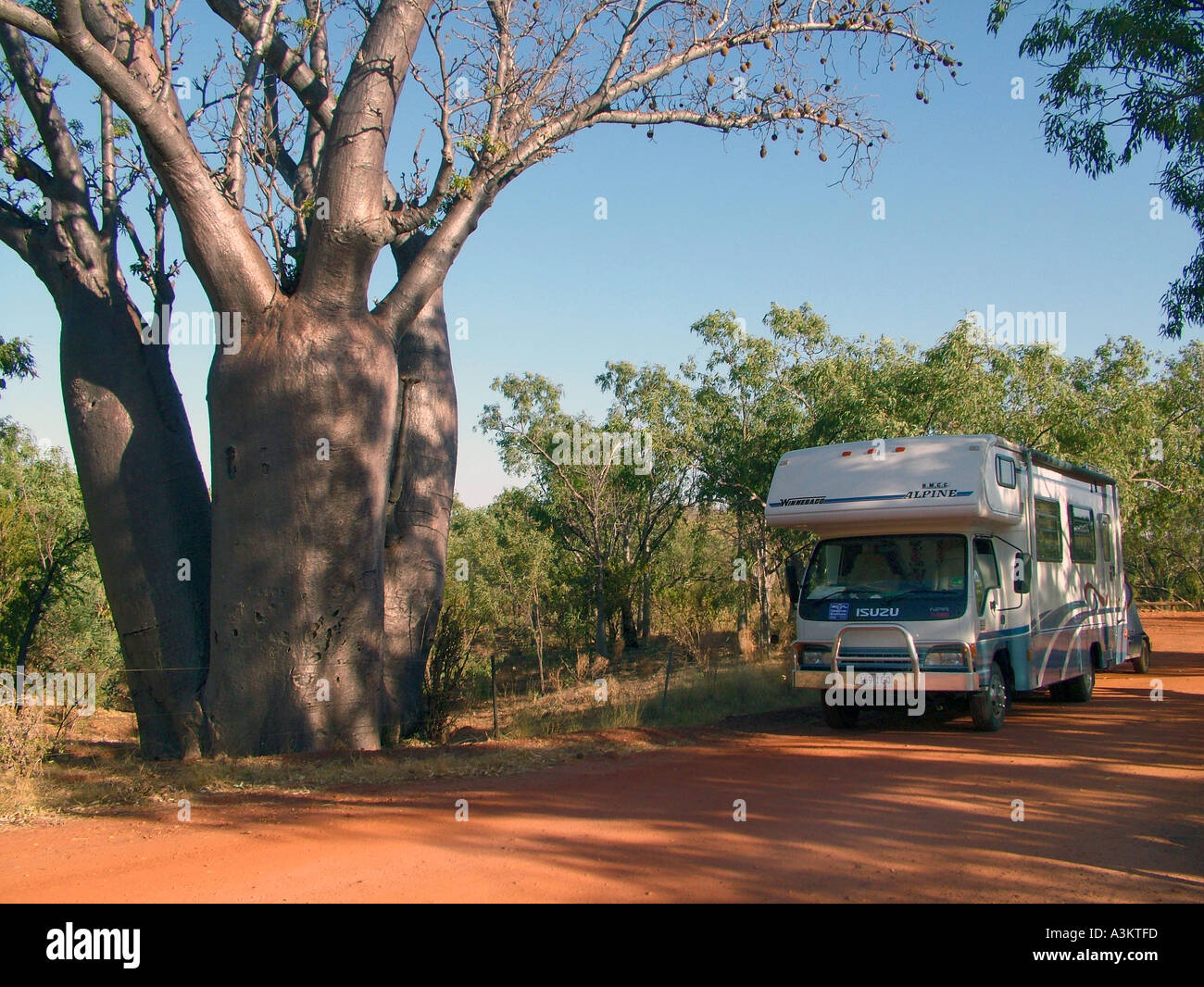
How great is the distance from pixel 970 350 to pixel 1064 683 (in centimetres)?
744

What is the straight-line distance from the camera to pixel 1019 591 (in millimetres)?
11188

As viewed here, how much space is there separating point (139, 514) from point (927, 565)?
28.8 ft

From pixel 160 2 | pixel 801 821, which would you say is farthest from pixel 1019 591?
pixel 160 2

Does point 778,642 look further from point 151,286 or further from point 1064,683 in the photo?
point 151,286

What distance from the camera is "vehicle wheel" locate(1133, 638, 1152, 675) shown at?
1698 centimetres

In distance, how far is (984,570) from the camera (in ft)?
35.6

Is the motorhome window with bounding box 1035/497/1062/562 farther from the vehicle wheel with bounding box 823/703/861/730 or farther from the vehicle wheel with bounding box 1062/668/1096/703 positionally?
the vehicle wheel with bounding box 823/703/861/730

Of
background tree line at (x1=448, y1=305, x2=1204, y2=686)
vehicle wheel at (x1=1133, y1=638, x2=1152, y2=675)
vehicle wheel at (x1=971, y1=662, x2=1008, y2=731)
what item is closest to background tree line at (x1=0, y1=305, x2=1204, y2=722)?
background tree line at (x1=448, y1=305, x2=1204, y2=686)

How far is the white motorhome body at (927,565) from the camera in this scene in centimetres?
1049

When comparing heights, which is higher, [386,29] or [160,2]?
[160,2]

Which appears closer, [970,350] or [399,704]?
[399,704]

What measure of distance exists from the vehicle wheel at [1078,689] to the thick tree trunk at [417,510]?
8562mm

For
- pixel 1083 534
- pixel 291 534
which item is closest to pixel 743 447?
pixel 1083 534

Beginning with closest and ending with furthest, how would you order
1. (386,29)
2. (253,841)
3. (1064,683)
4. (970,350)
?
(253,841) → (386,29) → (1064,683) → (970,350)
